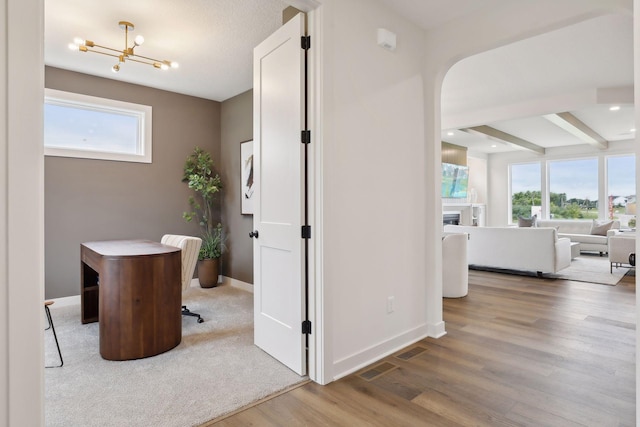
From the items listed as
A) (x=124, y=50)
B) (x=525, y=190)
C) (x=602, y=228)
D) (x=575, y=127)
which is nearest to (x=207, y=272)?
(x=124, y=50)

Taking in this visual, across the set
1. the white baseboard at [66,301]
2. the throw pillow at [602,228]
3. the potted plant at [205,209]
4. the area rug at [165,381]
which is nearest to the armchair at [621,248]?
the throw pillow at [602,228]

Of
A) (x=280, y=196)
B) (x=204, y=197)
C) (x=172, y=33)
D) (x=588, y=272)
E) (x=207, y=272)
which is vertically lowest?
(x=588, y=272)

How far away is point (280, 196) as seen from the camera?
8.23 ft

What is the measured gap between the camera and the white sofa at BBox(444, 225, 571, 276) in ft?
17.4

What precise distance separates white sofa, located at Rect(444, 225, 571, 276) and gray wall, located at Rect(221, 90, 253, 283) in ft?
12.9

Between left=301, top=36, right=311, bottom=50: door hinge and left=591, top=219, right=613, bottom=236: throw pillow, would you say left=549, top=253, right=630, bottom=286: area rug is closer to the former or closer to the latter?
left=591, top=219, right=613, bottom=236: throw pillow

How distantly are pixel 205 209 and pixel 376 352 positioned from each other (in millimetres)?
3588

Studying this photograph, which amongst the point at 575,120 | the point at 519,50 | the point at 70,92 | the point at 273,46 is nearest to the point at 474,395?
the point at 273,46

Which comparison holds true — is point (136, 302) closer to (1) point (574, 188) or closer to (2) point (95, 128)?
(2) point (95, 128)

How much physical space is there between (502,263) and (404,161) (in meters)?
3.92

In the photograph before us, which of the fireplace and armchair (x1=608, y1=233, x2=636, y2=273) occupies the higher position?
the fireplace

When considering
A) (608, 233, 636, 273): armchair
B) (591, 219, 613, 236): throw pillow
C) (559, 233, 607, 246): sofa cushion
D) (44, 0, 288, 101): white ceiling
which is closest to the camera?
(44, 0, 288, 101): white ceiling

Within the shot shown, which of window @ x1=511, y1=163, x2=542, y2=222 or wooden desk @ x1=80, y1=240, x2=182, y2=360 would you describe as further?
window @ x1=511, y1=163, x2=542, y2=222

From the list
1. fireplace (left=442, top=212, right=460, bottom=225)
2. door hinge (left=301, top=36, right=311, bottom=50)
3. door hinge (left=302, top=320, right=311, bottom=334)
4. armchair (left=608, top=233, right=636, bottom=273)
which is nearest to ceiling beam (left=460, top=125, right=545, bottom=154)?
fireplace (left=442, top=212, right=460, bottom=225)
